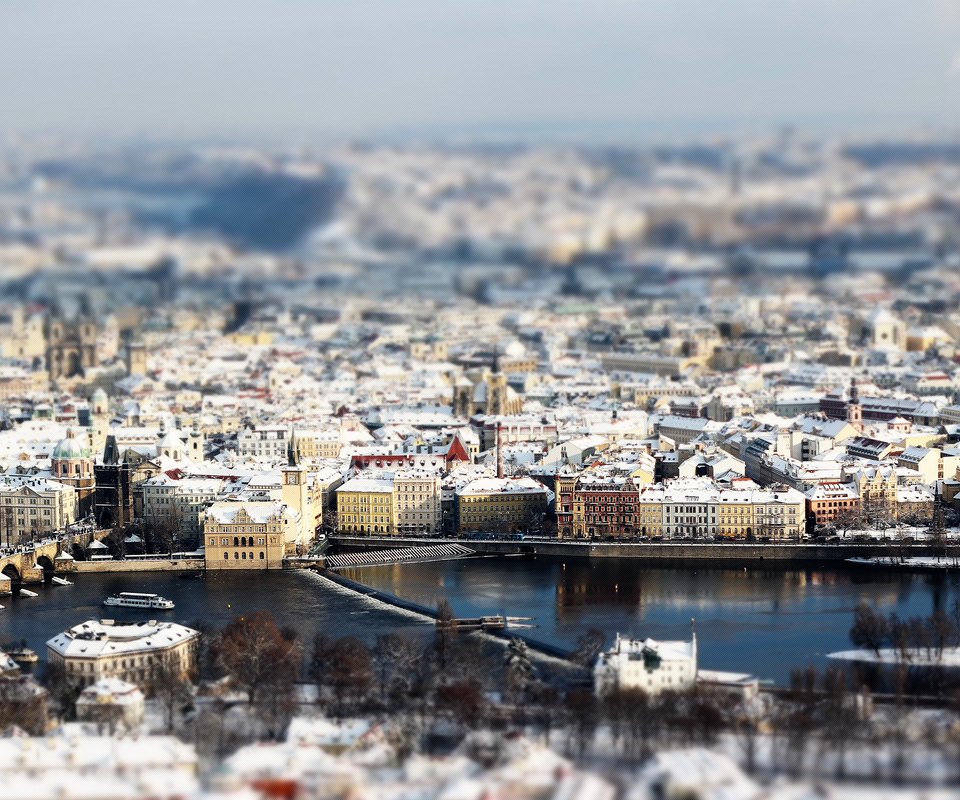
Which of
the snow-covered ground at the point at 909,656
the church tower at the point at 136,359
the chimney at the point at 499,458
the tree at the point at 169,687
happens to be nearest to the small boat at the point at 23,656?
the tree at the point at 169,687

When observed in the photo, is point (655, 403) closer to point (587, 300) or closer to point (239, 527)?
point (587, 300)

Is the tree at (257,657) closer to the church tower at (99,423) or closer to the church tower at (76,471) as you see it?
the church tower at (76,471)

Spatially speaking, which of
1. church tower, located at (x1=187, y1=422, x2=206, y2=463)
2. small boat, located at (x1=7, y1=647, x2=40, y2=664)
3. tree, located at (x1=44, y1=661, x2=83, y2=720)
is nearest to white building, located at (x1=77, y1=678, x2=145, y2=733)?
tree, located at (x1=44, y1=661, x2=83, y2=720)

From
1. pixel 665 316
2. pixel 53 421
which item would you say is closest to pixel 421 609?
pixel 53 421

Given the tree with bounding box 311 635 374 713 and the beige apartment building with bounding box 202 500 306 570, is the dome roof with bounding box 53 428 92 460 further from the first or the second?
the tree with bounding box 311 635 374 713

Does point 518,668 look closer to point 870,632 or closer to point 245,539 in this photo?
point 870,632

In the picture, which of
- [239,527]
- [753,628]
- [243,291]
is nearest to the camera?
[753,628]

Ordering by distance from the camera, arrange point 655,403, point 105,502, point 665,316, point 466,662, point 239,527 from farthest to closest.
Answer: point 665,316 → point 655,403 → point 105,502 → point 239,527 → point 466,662

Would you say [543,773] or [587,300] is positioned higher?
[587,300]
